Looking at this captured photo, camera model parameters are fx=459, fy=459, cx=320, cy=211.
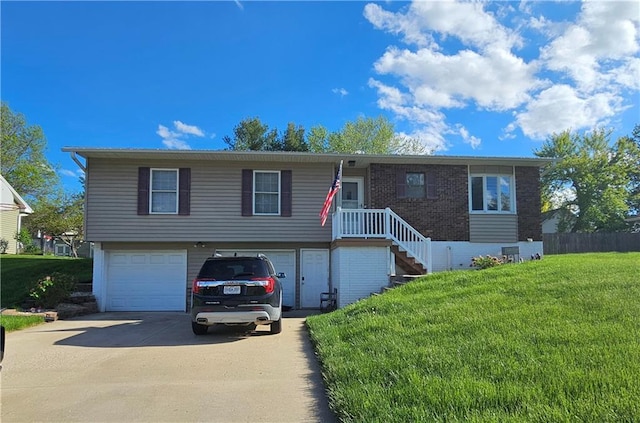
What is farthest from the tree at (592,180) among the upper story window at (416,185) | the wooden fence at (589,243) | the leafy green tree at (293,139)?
the upper story window at (416,185)

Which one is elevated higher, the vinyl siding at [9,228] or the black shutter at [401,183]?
the black shutter at [401,183]

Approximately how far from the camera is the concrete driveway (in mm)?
4680

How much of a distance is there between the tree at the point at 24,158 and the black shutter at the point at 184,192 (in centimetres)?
2790

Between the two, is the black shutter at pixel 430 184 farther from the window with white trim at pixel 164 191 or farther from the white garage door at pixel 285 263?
the window with white trim at pixel 164 191

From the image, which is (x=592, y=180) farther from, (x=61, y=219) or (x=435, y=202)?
(x=61, y=219)

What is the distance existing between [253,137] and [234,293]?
28.6 m

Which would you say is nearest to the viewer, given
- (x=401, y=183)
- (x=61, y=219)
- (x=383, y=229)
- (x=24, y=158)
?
(x=383, y=229)

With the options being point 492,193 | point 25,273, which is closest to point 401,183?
point 492,193

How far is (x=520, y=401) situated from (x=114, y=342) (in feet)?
24.5

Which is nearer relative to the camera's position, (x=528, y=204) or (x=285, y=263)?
(x=285, y=263)

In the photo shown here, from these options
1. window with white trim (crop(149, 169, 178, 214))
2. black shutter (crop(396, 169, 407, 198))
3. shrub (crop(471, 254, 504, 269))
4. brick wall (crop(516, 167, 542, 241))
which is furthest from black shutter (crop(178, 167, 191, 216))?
brick wall (crop(516, 167, 542, 241))

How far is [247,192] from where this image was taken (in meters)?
15.2

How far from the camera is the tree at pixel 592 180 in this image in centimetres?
3819

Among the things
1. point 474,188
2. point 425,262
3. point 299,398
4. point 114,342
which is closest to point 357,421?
point 299,398
